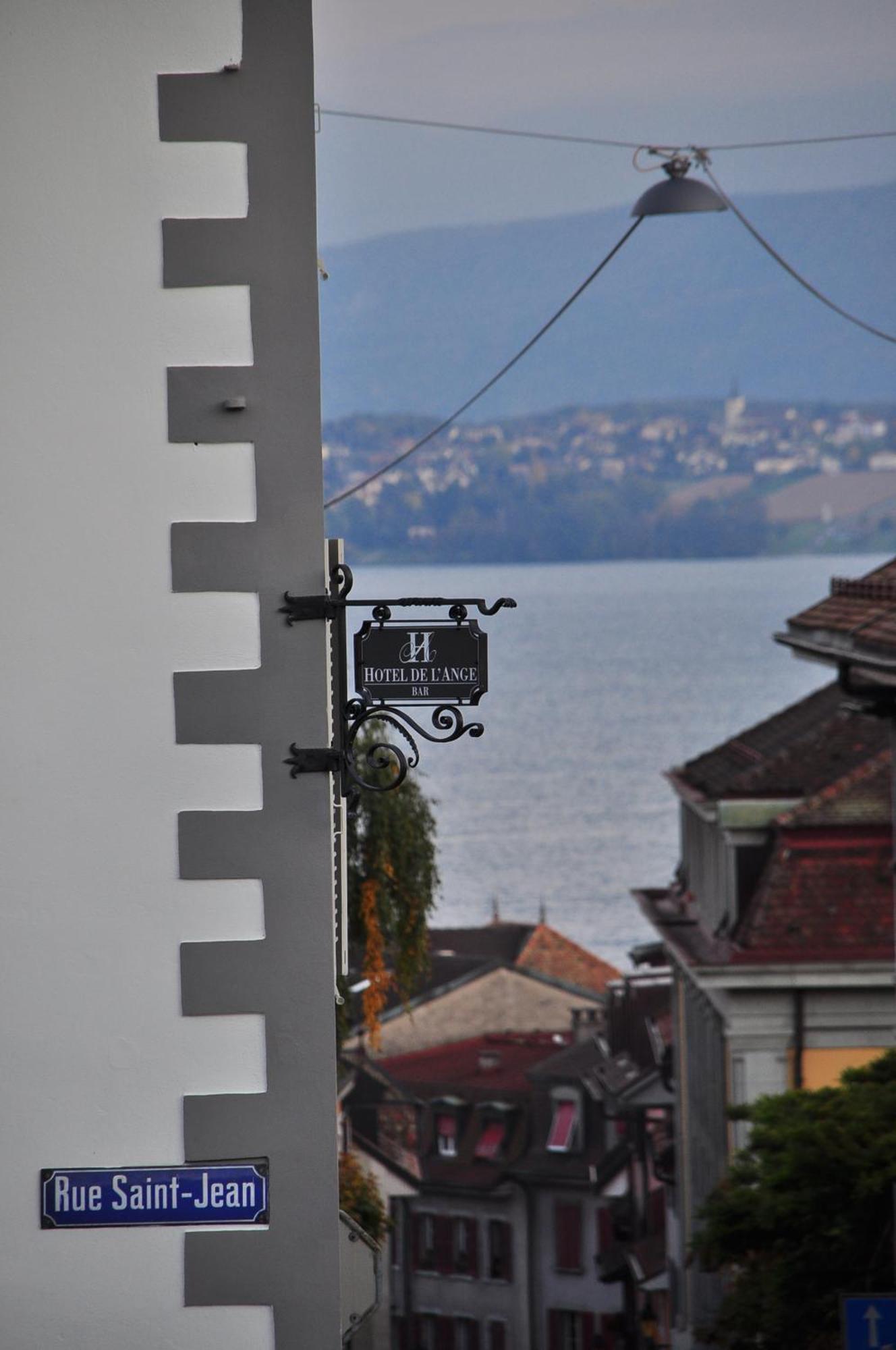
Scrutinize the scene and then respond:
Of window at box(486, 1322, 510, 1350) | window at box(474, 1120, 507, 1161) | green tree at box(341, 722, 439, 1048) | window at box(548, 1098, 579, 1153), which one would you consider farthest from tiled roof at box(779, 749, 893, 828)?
window at box(486, 1322, 510, 1350)

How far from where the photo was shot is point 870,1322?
31.8 ft

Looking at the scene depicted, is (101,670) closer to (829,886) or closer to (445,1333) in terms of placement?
(829,886)

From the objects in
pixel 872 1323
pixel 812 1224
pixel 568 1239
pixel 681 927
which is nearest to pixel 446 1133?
pixel 568 1239

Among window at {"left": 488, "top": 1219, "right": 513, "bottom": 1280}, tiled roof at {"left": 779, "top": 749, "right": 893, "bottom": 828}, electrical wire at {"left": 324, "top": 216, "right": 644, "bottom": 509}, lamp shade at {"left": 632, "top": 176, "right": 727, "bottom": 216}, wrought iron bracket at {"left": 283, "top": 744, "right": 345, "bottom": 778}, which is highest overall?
lamp shade at {"left": 632, "top": 176, "right": 727, "bottom": 216}

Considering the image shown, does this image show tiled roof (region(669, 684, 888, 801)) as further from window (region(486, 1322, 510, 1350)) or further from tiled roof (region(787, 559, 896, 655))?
window (region(486, 1322, 510, 1350))

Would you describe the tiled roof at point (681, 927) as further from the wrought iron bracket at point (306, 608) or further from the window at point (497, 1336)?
the window at point (497, 1336)

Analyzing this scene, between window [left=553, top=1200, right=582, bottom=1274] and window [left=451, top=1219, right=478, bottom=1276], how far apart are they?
89.1 inches

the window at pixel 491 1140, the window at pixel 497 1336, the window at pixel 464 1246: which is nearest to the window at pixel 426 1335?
the window at pixel 497 1336

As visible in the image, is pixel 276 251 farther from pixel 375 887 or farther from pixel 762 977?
pixel 762 977

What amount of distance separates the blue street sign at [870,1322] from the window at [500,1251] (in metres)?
48.1

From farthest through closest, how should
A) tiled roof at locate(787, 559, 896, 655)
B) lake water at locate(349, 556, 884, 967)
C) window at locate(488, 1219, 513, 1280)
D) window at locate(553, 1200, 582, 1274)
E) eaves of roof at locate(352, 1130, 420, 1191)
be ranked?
lake water at locate(349, 556, 884, 967)
window at locate(488, 1219, 513, 1280)
window at locate(553, 1200, 582, 1274)
eaves of roof at locate(352, 1130, 420, 1191)
tiled roof at locate(787, 559, 896, 655)

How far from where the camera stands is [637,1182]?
167 ft

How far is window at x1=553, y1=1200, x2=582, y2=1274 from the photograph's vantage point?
2189 inches

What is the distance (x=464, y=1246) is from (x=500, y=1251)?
99 centimetres
